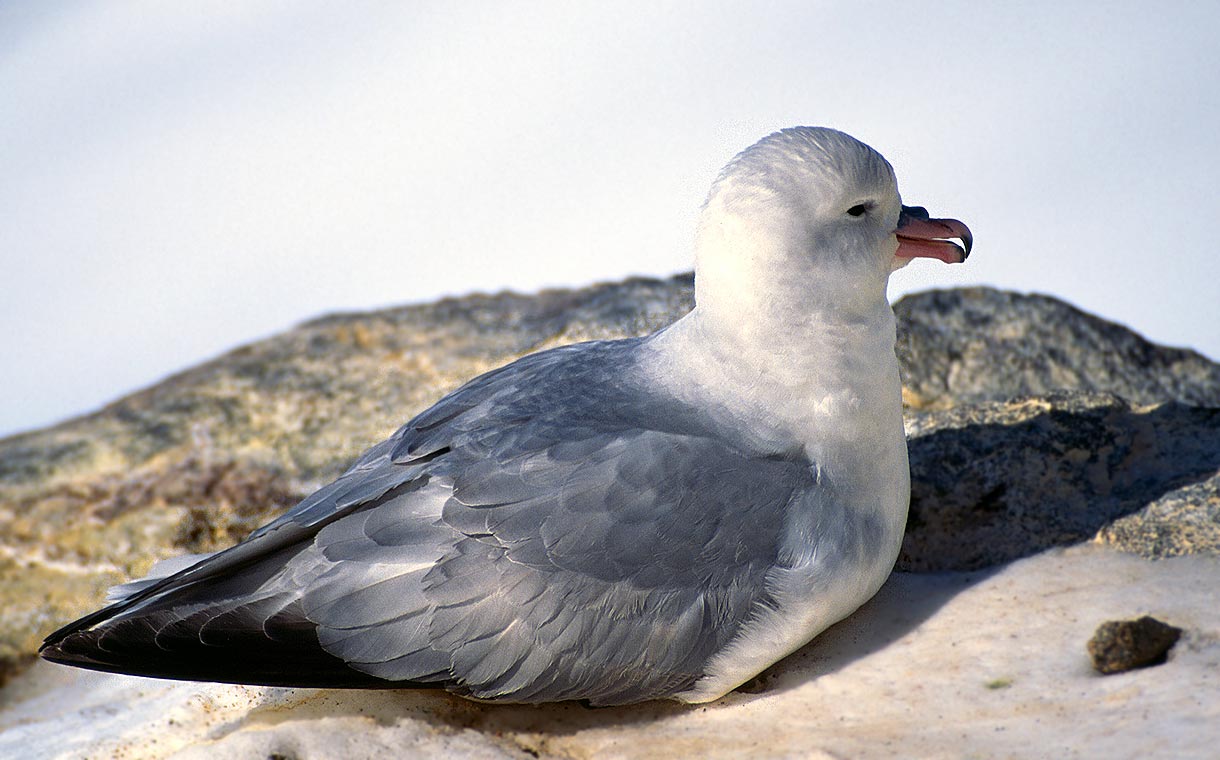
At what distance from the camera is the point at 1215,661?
3.06 m

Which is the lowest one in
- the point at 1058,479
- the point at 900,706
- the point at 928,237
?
the point at 900,706

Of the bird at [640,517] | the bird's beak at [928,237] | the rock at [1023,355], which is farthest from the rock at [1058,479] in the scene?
the bird's beak at [928,237]

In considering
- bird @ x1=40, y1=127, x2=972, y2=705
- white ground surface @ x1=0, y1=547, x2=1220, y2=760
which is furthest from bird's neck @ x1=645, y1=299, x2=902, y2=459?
white ground surface @ x1=0, y1=547, x2=1220, y2=760

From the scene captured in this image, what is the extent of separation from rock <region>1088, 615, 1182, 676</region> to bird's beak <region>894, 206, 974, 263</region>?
3.61 feet

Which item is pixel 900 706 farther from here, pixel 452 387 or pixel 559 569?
pixel 452 387

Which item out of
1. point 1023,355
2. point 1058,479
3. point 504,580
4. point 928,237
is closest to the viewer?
point 504,580

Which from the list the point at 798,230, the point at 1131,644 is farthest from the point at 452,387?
the point at 1131,644

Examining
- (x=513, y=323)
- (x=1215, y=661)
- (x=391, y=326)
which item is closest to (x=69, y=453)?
(x=391, y=326)

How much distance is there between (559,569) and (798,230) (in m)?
1.08

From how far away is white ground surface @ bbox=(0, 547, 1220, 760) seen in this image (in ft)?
9.71

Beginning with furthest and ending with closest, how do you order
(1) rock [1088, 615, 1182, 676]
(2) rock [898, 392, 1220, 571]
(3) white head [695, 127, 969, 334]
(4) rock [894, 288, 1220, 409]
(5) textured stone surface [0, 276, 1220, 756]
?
(4) rock [894, 288, 1220, 409]
(5) textured stone surface [0, 276, 1220, 756]
(2) rock [898, 392, 1220, 571]
(3) white head [695, 127, 969, 334]
(1) rock [1088, 615, 1182, 676]

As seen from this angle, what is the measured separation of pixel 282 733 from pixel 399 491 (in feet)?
2.23

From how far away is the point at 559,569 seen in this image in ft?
10.1

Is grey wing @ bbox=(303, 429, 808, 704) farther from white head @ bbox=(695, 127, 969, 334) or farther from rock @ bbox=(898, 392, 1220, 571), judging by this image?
rock @ bbox=(898, 392, 1220, 571)
